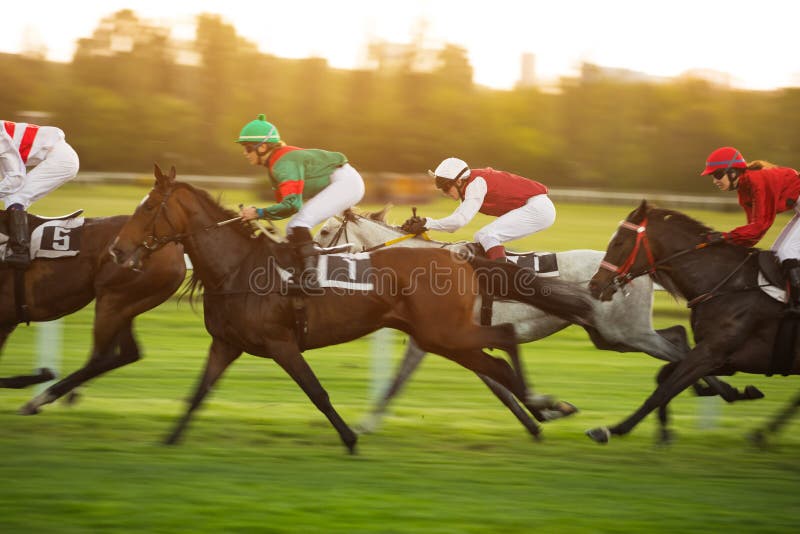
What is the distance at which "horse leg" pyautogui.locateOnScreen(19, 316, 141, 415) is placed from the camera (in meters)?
6.65

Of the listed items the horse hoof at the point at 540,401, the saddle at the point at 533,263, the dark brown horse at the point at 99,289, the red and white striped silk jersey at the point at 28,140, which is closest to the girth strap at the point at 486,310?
the saddle at the point at 533,263

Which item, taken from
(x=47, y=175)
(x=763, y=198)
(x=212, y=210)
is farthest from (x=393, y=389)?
(x=47, y=175)

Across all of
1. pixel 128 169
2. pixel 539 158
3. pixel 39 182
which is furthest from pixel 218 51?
pixel 39 182

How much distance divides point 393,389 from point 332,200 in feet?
4.59

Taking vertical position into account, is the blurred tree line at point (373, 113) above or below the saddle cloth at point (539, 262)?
below

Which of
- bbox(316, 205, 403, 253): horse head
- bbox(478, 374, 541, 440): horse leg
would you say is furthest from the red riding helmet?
bbox(316, 205, 403, 253): horse head

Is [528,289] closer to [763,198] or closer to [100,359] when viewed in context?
[763,198]

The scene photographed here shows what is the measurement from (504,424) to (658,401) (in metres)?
1.39

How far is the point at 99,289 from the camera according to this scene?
689 centimetres

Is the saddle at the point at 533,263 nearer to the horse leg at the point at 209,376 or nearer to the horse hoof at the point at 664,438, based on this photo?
the horse hoof at the point at 664,438

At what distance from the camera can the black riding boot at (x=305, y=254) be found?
6082 millimetres

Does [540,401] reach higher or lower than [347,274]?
lower

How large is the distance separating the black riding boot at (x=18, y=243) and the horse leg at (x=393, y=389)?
2.56m

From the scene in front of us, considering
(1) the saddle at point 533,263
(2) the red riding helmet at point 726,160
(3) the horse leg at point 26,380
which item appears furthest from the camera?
(1) the saddle at point 533,263
